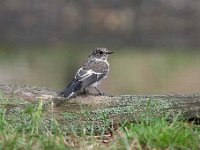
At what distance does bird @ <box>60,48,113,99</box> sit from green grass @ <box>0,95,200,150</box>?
2990 millimetres

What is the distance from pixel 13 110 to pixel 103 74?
12.0ft

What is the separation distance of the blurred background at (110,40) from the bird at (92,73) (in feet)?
16.6

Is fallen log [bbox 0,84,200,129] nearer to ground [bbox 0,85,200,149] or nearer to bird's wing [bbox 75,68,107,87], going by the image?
ground [bbox 0,85,200,149]

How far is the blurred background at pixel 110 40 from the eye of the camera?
19.3 metres

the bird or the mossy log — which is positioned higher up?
the bird

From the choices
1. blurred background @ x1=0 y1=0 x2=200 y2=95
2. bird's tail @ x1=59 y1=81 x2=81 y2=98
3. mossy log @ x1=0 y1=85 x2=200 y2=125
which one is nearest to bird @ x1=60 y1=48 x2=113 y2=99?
bird's tail @ x1=59 y1=81 x2=81 y2=98

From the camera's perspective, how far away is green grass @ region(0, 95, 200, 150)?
18.5 ft

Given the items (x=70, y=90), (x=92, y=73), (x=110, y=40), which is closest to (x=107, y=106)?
(x=70, y=90)

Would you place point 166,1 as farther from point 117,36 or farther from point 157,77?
point 157,77

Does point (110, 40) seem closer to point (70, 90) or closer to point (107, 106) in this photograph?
Answer: point (70, 90)

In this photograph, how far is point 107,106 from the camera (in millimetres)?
7816

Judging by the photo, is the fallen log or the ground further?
the fallen log

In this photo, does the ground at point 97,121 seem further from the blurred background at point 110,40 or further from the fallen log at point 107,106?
the blurred background at point 110,40

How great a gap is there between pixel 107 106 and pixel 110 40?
2458 centimetres
